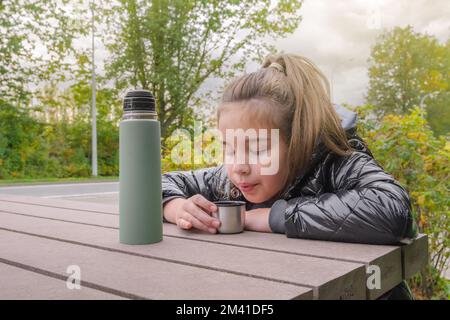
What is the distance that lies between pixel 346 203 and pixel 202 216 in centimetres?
39

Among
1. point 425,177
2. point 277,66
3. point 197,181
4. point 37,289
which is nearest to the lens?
point 37,289

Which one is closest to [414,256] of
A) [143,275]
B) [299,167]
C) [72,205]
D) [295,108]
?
[299,167]

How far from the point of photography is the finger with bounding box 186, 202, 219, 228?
1.27 m

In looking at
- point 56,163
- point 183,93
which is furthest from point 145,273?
point 183,93

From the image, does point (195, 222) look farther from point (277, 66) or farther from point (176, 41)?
point (176, 41)

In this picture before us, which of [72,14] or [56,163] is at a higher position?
[72,14]

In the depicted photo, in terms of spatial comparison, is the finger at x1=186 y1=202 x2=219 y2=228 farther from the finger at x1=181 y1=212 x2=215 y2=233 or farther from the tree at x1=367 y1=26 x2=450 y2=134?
the tree at x1=367 y1=26 x2=450 y2=134

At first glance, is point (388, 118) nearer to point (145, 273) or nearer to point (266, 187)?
point (266, 187)

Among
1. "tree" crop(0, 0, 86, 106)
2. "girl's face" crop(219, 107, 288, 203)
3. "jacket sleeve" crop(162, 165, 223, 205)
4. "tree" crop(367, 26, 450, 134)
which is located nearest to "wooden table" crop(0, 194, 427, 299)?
"girl's face" crop(219, 107, 288, 203)

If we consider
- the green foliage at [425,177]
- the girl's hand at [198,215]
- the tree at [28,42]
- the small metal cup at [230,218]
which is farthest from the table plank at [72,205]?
the tree at [28,42]

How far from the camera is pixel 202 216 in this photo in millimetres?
1280

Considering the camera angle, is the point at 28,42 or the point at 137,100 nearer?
the point at 137,100
